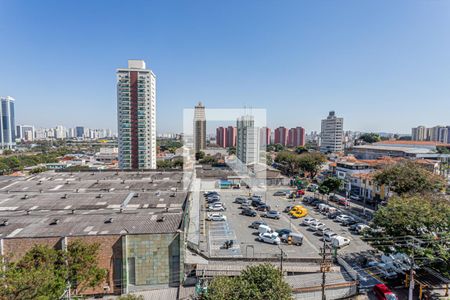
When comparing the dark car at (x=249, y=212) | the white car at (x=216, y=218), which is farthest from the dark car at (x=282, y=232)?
the white car at (x=216, y=218)

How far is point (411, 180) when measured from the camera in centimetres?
1526

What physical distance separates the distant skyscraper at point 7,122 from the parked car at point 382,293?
9696cm

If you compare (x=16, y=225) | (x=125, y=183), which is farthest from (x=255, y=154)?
(x=16, y=225)

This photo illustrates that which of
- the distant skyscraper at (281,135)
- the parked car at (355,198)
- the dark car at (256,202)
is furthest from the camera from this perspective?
the distant skyscraper at (281,135)

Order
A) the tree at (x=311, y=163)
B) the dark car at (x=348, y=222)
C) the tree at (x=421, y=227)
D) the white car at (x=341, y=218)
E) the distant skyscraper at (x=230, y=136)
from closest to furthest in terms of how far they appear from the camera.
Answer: the tree at (x=421, y=227) → the dark car at (x=348, y=222) → the white car at (x=341, y=218) → the tree at (x=311, y=163) → the distant skyscraper at (x=230, y=136)

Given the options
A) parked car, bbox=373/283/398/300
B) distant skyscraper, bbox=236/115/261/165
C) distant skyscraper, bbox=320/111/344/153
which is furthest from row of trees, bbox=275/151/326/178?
distant skyscraper, bbox=320/111/344/153

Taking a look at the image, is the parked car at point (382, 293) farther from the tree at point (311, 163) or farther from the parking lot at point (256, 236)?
the tree at point (311, 163)

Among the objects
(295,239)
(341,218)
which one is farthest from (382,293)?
(341,218)

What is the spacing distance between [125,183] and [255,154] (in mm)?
19035

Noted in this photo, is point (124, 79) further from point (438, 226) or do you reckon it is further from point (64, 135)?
point (64, 135)

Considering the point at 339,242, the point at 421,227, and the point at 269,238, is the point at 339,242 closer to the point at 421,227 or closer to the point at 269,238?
the point at 269,238

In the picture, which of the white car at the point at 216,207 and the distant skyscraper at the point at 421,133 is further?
the distant skyscraper at the point at 421,133

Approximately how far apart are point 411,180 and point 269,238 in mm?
10504

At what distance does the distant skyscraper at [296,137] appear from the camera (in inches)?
2913
